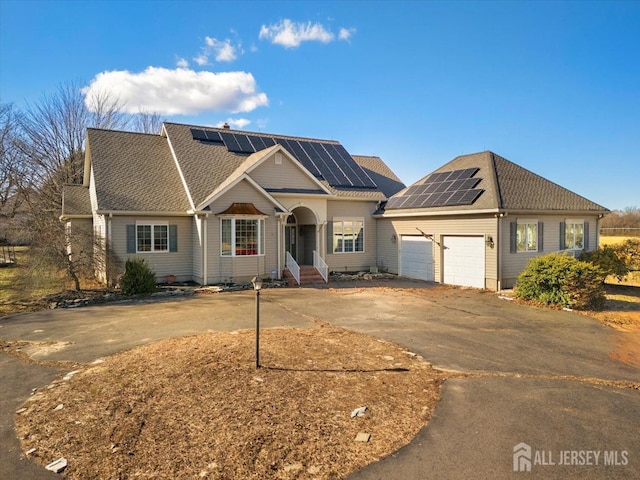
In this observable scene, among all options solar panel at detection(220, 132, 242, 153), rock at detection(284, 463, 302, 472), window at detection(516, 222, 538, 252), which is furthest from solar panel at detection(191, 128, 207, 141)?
rock at detection(284, 463, 302, 472)

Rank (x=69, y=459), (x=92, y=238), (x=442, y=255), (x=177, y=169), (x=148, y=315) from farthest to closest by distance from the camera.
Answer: (x=177, y=169), (x=442, y=255), (x=92, y=238), (x=148, y=315), (x=69, y=459)

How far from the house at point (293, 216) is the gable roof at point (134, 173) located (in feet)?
0.16

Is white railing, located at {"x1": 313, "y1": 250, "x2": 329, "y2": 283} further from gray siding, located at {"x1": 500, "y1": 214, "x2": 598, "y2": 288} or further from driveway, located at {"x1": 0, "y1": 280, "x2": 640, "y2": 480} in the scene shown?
gray siding, located at {"x1": 500, "y1": 214, "x2": 598, "y2": 288}

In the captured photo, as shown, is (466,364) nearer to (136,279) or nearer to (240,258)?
(240,258)

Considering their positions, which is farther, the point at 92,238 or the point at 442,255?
the point at 442,255

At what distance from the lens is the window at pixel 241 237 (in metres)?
18.0

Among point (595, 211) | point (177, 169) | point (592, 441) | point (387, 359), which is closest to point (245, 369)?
point (387, 359)

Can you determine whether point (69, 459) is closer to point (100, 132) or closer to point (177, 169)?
point (177, 169)

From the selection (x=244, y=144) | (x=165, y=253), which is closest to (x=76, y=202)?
(x=165, y=253)

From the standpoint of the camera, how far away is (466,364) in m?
7.88

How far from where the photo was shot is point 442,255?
19266mm

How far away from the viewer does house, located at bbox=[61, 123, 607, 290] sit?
17.3 m

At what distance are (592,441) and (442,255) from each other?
14.6 m

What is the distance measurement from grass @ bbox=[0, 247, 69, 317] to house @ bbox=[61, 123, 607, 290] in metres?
1.41
